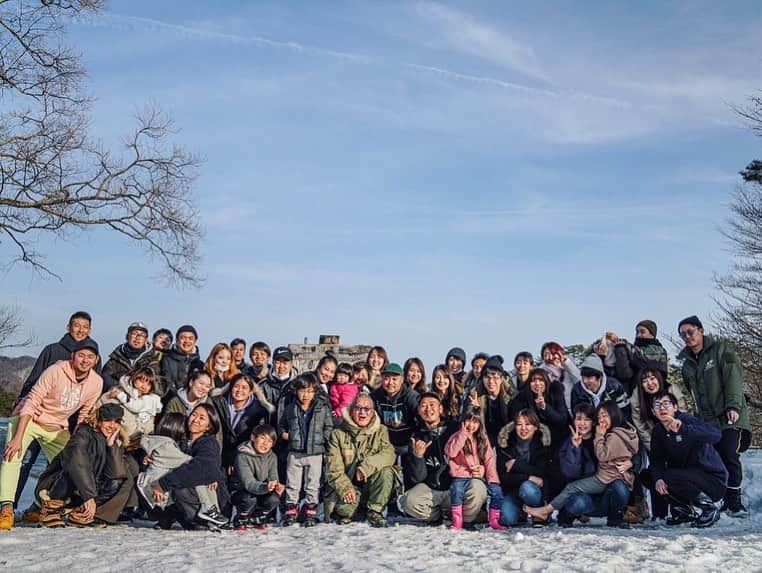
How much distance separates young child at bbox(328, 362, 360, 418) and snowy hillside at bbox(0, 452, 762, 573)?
6.10ft

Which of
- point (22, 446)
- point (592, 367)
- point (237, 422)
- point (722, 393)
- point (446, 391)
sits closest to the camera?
point (22, 446)

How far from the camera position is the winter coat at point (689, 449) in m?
6.70

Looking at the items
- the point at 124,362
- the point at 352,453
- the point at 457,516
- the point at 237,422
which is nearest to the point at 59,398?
the point at 124,362

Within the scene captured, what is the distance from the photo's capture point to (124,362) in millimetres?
7711

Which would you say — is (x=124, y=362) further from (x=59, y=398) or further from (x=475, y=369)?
(x=475, y=369)

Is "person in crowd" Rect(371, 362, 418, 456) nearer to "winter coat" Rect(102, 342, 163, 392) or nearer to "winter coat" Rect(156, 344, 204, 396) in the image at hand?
"winter coat" Rect(156, 344, 204, 396)

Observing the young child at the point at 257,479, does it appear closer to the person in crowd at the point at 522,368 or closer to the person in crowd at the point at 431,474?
the person in crowd at the point at 431,474

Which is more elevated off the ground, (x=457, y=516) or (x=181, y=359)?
(x=181, y=359)

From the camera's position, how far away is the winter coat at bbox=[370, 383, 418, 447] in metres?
7.46

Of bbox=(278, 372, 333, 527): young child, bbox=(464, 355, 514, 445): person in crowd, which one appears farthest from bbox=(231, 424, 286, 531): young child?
bbox=(464, 355, 514, 445): person in crowd

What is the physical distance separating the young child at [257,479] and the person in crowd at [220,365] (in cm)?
101

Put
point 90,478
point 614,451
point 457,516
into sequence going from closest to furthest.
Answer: point 90,478 → point 457,516 → point 614,451

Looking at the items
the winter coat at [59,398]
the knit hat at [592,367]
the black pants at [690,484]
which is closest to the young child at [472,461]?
→ the knit hat at [592,367]

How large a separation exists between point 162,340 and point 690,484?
19.0ft
